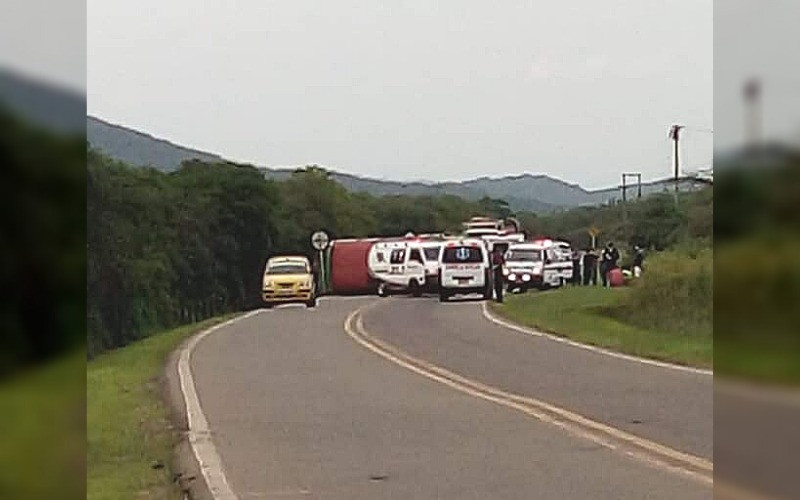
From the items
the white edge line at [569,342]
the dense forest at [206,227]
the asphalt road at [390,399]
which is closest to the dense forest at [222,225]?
the dense forest at [206,227]

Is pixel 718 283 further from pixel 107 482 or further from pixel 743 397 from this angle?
pixel 107 482

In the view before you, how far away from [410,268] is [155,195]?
55cm

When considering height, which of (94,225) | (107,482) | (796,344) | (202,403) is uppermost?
(94,225)

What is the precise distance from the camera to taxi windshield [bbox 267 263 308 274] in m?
2.61

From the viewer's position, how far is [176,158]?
244cm

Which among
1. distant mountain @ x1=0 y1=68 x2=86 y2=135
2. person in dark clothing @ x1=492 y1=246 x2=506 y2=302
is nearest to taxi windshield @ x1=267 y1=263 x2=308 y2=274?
person in dark clothing @ x1=492 y1=246 x2=506 y2=302

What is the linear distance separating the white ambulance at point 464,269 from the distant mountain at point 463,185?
16cm

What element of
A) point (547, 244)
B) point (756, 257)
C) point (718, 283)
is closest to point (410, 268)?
point (547, 244)

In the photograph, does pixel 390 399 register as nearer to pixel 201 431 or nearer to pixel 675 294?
pixel 201 431

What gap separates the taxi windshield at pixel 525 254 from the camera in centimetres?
269

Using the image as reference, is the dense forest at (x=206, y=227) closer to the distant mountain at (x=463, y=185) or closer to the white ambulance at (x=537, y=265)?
the distant mountain at (x=463, y=185)

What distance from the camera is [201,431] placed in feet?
10.8

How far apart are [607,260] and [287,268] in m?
0.60

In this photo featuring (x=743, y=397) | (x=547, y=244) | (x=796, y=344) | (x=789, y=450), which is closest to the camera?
(x=796, y=344)
